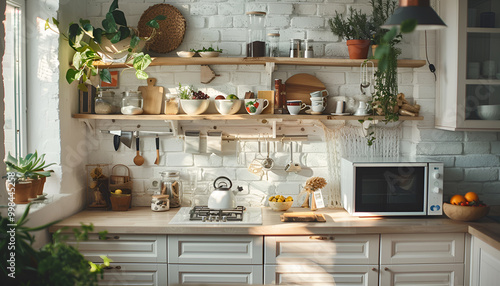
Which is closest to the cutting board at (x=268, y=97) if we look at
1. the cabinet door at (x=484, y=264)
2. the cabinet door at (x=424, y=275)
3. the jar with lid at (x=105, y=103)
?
the jar with lid at (x=105, y=103)

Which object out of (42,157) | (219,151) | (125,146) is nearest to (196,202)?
(219,151)

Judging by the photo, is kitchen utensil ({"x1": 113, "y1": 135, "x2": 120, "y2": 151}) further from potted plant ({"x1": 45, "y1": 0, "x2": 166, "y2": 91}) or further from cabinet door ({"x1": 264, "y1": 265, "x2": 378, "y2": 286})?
cabinet door ({"x1": 264, "y1": 265, "x2": 378, "y2": 286})

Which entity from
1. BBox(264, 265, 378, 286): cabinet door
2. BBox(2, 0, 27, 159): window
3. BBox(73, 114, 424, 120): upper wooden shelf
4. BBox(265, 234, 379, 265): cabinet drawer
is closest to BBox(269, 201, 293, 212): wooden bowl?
BBox(265, 234, 379, 265): cabinet drawer

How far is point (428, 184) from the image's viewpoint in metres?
3.08

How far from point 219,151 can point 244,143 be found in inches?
7.3

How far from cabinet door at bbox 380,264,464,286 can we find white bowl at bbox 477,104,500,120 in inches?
35.8

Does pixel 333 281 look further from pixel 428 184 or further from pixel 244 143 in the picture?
pixel 244 143

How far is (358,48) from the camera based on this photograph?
10.5ft

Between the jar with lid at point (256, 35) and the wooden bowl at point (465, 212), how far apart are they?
150 cm

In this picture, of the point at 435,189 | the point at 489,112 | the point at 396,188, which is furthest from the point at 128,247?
the point at 489,112

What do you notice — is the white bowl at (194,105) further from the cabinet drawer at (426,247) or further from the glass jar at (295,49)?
the cabinet drawer at (426,247)

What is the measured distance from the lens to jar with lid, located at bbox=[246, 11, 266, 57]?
318 cm

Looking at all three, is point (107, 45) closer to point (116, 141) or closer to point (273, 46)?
point (116, 141)

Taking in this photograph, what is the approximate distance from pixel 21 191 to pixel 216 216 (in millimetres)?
1124
